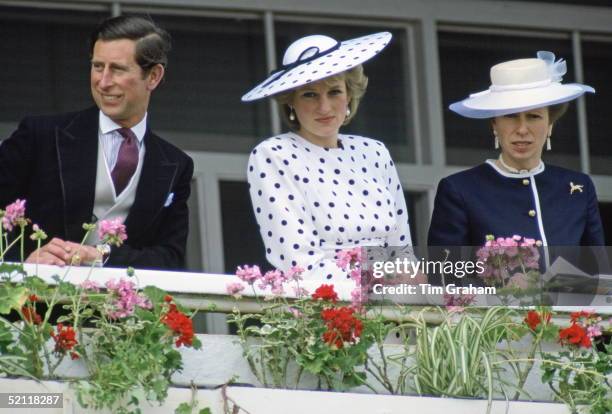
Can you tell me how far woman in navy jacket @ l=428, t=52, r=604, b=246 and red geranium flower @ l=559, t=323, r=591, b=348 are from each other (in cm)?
72

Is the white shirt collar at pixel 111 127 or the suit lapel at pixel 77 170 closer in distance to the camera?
the suit lapel at pixel 77 170

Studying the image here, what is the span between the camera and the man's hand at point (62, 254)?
5.96 m

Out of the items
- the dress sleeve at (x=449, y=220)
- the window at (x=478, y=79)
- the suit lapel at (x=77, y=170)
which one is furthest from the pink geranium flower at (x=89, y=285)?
the window at (x=478, y=79)

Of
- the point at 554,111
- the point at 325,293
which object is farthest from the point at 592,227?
the point at 325,293

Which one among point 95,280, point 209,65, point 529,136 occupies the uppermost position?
point 209,65

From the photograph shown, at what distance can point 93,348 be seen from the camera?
5711 millimetres

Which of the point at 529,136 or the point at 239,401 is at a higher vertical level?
the point at 529,136

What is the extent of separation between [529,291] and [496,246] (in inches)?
6.8

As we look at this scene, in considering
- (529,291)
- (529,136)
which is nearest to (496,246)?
(529,291)

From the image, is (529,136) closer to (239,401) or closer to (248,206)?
(239,401)

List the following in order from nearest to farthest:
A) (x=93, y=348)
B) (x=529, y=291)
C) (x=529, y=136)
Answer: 1. (x=93, y=348)
2. (x=529, y=291)
3. (x=529, y=136)

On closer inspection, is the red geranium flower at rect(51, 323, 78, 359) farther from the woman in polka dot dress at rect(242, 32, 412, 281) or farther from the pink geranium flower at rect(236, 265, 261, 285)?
the woman in polka dot dress at rect(242, 32, 412, 281)

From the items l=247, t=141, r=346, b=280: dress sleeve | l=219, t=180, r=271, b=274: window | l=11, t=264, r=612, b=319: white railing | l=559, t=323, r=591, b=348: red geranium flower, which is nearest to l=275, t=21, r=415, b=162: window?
l=219, t=180, r=271, b=274: window

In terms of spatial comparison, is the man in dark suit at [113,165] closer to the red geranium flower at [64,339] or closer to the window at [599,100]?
the red geranium flower at [64,339]
